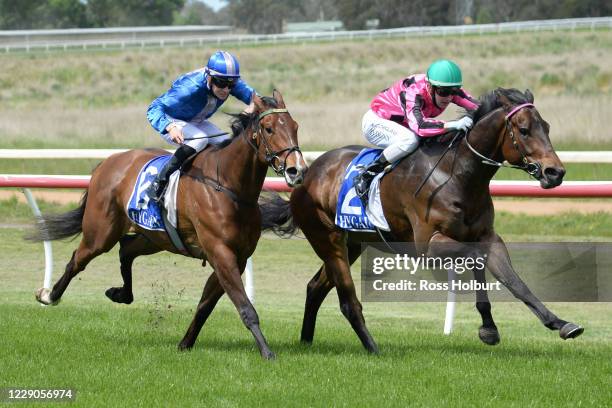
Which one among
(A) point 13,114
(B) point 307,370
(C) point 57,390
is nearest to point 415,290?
(B) point 307,370

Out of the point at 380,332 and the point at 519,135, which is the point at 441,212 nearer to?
the point at 519,135

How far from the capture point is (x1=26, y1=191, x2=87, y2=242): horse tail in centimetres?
775

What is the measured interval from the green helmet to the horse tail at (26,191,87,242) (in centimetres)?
284

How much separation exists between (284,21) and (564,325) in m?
81.7

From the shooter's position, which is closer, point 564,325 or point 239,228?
point 564,325

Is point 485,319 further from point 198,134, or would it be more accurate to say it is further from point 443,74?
point 198,134

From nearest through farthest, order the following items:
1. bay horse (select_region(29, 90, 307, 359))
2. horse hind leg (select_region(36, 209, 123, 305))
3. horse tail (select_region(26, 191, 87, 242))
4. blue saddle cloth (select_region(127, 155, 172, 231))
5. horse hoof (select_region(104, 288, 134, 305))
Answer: bay horse (select_region(29, 90, 307, 359))
blue saddle cloth (select_region(127, 155, 172, 231))
horse hind leg (select_region(36, 209, 123, 305))
horse hoof (select_region(104, 288, 134, 305))
horse tail (select_region(26, 191, 87, 242))

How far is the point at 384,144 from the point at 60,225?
256 centimetres

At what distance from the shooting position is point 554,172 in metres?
5.81

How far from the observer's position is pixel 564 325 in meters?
5.49

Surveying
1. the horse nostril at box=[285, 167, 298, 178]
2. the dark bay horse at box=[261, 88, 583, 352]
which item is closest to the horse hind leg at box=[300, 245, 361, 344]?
the dark bay horse at box=[261, 88, 583, 352]

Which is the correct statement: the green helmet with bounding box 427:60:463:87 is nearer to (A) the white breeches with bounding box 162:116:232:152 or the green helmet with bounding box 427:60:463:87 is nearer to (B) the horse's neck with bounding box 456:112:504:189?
(B) the horse's neck with bounding box 456:112:504:189

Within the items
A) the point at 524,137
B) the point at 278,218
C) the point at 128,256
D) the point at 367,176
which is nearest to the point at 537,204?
the point at 278,218

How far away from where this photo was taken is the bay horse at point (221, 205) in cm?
596
